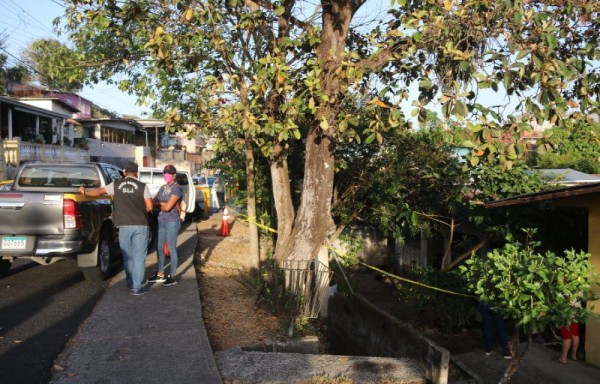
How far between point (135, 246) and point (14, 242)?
5.51 ft

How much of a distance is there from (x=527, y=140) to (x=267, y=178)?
27.1ft

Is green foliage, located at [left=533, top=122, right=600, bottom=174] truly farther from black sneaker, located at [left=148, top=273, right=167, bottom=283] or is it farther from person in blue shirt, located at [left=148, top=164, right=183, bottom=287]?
black sneaker, located at [left=148, top=273, right=167, bottom=283]

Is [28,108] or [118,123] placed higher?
[118,123]

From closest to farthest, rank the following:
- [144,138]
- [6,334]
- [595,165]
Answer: [6,334]
[595,165]
[144,138]

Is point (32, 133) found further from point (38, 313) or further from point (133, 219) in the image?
point (38, 313)

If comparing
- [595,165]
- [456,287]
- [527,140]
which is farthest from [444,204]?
[595,165]

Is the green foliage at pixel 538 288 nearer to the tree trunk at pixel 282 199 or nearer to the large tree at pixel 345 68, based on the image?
the large tree at pixel 345 68

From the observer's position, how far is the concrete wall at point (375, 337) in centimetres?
544

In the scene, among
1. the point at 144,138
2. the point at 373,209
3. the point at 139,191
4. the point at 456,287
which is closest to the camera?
the point at 139,191

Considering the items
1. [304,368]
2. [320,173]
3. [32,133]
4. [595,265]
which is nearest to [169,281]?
[320,173]

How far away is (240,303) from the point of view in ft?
25.1

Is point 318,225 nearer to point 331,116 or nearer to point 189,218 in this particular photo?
point 331,116

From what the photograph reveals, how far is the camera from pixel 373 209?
10.5 meters

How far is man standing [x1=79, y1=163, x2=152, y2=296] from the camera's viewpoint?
6.75 m
